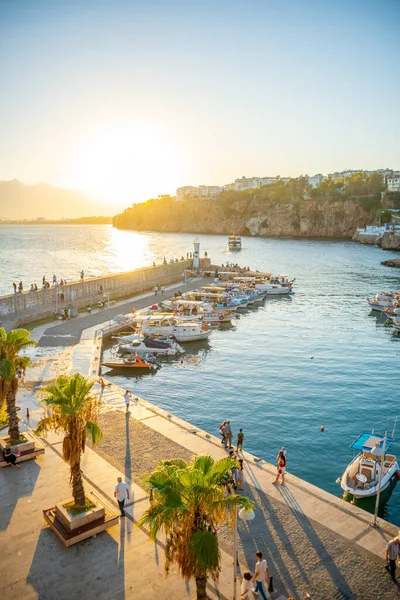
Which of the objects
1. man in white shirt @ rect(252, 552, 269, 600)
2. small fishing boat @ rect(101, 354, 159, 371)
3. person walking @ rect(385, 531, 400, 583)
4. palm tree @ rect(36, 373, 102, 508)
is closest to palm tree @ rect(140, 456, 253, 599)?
man in white shirt @ rect(252, 552, 269, 600)

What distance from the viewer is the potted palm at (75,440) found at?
12.6 m

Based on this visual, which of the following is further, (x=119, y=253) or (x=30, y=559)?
(x=119, y=253)

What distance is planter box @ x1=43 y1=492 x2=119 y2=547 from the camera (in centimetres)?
1280

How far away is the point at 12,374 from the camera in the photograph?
15.8 metres

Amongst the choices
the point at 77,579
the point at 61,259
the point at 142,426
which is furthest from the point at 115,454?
the point at 61,259

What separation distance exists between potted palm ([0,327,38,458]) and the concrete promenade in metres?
0.89

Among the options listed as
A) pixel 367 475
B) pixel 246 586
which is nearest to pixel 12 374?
pixel 246 586

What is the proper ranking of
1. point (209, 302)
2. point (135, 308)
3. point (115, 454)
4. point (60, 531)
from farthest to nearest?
point (209, 302) < point (135, 308) < point (115, 454) < point (60, 531)

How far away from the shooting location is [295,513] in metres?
14.7

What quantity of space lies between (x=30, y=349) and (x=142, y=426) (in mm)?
17012

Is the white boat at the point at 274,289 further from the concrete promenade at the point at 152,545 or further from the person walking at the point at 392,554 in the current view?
the person walking at the point at 392,554

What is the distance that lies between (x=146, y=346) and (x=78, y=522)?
27.2m

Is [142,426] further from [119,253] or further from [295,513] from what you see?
[119,253]

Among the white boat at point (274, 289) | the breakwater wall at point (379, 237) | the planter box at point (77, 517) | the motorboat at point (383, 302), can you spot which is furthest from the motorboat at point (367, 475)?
the breakwater wall at point (379, 237)
